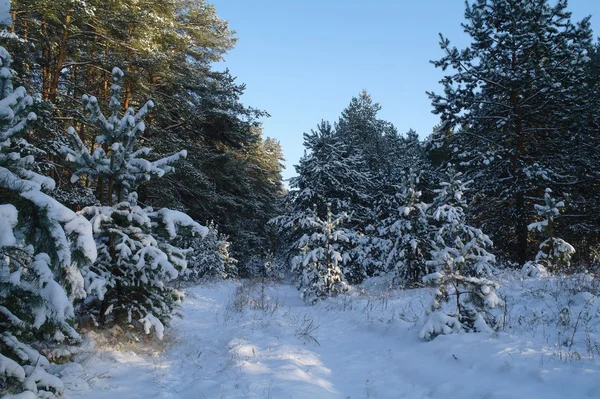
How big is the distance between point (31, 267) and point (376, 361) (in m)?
4.52

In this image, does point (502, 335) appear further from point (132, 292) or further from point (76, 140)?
point (76, 140)

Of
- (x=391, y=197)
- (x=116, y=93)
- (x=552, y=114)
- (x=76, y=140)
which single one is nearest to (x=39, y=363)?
(x=76, y=140)

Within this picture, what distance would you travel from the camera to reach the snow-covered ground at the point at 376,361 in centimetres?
360

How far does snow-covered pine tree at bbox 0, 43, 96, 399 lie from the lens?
2.49 meters

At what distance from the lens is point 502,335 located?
4770 millimetres

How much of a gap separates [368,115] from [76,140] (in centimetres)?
3394

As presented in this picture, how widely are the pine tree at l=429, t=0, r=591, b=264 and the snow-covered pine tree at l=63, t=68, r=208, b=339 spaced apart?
11612mm

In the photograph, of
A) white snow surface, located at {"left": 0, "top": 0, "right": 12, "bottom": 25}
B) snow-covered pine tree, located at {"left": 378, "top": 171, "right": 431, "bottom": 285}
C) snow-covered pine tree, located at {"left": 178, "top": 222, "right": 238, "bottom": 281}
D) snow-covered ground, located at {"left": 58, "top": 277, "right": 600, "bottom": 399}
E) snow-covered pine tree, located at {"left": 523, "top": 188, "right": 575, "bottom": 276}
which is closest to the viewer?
white snow surface, located at {"left": 0, "top": 0, "right": 12, "bottom": 25}

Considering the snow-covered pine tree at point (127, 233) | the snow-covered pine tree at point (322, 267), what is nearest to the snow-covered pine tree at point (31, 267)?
the snow-covered pine tree at point (127, 233)

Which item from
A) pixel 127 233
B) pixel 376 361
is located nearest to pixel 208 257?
pixel 127 233

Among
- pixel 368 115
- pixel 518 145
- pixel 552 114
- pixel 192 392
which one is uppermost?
pixel 368 115

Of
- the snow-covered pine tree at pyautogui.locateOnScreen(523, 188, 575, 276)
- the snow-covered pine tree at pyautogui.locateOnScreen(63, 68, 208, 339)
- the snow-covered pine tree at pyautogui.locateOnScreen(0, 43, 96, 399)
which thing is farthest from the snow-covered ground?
the snow-covered pine tree at pyautogui.locateOnScreen(523, 188, 575, 276)

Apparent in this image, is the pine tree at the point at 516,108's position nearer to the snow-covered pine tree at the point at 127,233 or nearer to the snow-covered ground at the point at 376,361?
the snow-covered ground at the point at 376,361

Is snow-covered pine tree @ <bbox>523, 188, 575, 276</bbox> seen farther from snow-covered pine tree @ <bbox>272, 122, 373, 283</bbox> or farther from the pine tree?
snow-covered pine tree @ <bbox>272, 122, 373, 283</bbox>
